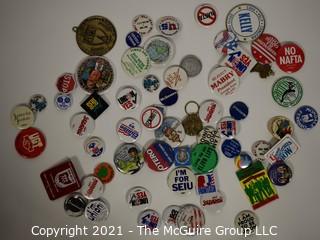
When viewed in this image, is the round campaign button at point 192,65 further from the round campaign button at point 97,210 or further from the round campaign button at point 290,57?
the round campaign button at point 97,210

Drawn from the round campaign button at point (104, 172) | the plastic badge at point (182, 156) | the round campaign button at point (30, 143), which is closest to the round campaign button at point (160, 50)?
the plastic badge at point (182, 156)

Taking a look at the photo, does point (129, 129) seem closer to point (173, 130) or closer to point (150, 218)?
point (173, 130)

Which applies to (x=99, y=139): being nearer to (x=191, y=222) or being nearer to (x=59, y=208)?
(x=59, y=208)

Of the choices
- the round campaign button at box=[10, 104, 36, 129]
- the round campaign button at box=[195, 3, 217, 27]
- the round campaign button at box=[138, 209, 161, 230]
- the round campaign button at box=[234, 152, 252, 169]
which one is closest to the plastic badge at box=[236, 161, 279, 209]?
the round campaign button at box=[234, 152, 252, 169]

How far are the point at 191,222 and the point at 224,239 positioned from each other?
16 cm

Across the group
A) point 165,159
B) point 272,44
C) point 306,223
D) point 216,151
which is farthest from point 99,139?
point 306,223

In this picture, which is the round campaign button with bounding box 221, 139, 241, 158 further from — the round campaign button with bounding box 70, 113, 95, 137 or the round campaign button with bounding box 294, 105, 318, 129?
the round campaign button with bounding box 70, 113, 95, 137

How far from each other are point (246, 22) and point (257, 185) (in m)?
0.64

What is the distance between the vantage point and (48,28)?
52.8 inches

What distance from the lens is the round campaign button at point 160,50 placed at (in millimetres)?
1290

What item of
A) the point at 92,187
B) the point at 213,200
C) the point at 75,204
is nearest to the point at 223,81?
the point at 213,200

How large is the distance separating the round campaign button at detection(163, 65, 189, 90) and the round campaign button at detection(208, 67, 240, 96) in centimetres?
10

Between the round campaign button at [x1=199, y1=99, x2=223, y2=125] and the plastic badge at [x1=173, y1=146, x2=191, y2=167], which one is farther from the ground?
the round campaign button at [x1=199, y1=99, x2=223, y2=125]

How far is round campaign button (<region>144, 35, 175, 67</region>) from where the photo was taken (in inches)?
50.8
